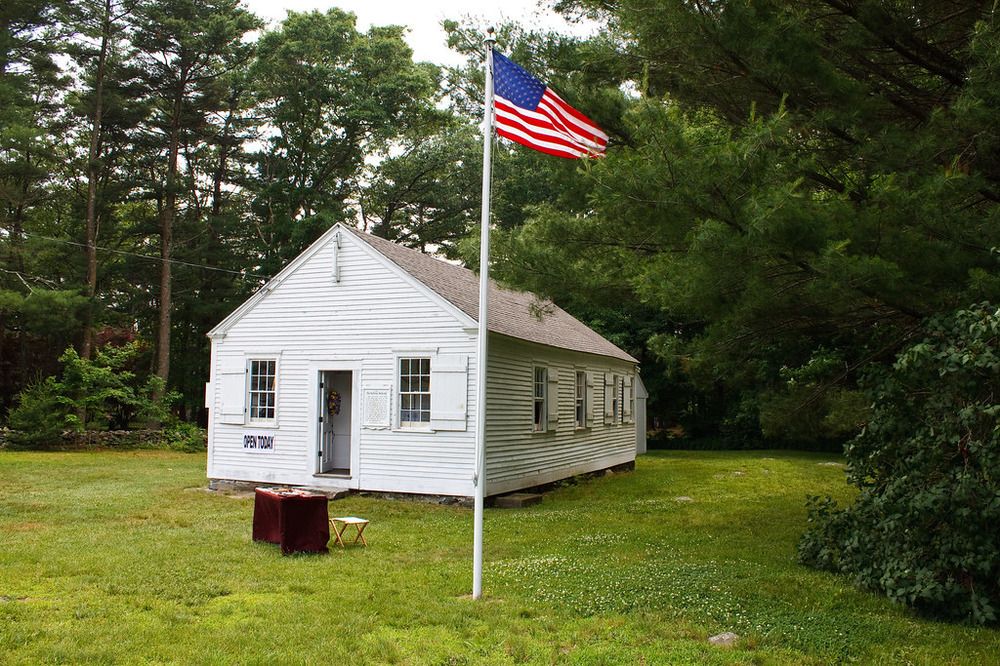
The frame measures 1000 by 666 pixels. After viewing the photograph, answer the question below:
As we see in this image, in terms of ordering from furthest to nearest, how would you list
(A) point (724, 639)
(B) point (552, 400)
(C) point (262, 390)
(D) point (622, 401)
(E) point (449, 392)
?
(D) point (622, 401)
(B) point (552, 400)
(C) point (262, 390)
(E) point (449, 392)
(A) point (724, 639)

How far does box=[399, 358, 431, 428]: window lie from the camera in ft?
44.3

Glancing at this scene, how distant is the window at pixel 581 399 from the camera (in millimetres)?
17812

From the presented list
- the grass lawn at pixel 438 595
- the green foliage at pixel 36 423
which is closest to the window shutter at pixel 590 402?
the grass lawn at pixel 438 595

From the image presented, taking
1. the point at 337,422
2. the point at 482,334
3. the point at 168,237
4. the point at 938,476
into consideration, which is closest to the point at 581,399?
the point at 337,422

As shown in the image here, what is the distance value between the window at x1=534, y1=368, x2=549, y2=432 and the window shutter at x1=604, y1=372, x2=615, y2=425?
14.7 ft

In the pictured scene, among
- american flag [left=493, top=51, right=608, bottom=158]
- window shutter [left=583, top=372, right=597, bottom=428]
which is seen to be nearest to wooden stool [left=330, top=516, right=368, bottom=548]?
american flag [left=493, top=51, right=608, bottom=158]

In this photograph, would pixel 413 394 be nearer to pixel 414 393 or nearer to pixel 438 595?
pixel 414 393

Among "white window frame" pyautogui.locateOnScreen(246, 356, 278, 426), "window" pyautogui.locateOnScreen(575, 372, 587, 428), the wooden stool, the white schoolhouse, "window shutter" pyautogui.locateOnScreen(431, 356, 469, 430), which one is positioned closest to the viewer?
the wooden stool

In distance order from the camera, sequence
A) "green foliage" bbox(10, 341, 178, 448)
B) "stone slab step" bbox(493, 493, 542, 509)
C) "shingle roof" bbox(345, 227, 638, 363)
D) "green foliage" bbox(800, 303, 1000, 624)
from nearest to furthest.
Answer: "green foliage" bbox(800, 303, 1000, 624)
"stone slab step" bbox(493, 493, 542, 509)
"shingle roof" bbox(345, 227, 638, 363)
"green foliage" bbox(10, 341, 178, 448)

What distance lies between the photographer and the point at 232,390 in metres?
15.0

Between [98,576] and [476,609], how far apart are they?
3.88 meters

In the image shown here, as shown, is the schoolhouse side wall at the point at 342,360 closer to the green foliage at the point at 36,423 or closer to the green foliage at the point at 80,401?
the green foliage at the point at 36,423

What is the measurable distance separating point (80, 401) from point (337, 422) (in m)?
13.1

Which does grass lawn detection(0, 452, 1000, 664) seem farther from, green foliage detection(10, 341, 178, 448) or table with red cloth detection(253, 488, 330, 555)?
green foliage detection(10, 341, 178, 448)
